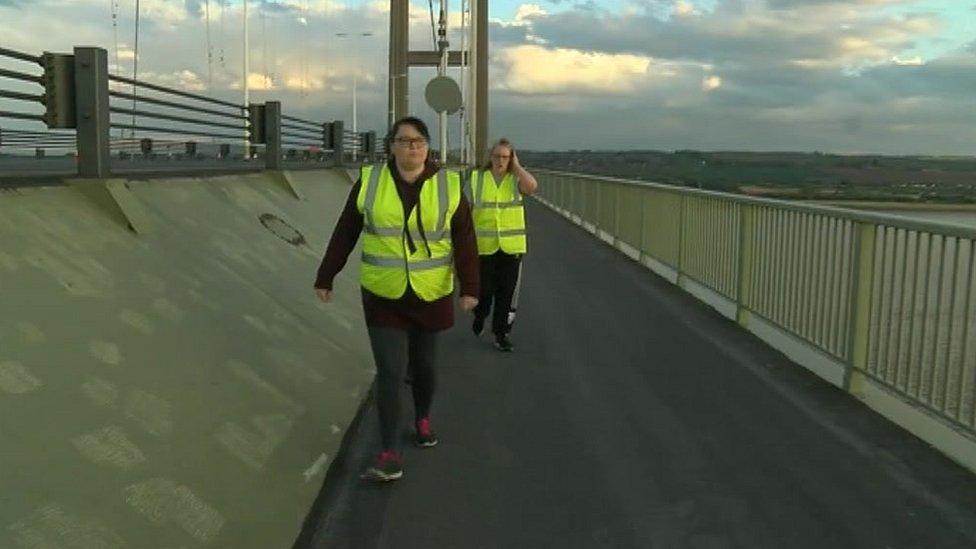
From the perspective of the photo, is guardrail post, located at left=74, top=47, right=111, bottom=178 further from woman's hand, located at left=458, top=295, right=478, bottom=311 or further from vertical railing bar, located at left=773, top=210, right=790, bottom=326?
vertical railing bar, located at left=773, top=210, right=790, bottom=326

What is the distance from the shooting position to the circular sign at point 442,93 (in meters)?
20.6

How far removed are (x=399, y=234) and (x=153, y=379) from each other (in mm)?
1342

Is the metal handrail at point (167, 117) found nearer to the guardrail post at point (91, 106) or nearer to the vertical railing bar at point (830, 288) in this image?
the guardrail post at point (91, 106)

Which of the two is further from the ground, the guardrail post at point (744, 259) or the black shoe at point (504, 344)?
the guardrail post at point (744, 259)

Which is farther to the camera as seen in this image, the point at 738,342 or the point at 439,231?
the point at 738,342

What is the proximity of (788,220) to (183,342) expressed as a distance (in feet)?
16.7

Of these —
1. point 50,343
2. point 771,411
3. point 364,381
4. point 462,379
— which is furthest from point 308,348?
point 771,411

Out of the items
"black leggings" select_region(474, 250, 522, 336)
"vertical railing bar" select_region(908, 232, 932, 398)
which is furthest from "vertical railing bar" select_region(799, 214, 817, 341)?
"black leggings" select_region(474, 250, 522, 336)

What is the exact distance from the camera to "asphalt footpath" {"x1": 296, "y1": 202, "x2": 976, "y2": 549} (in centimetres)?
423

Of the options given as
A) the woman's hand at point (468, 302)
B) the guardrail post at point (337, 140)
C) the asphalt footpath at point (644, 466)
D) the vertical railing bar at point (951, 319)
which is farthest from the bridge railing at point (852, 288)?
the guardrail post at point (337, 140)

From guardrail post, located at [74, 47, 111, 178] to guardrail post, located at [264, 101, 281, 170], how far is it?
6802 mm

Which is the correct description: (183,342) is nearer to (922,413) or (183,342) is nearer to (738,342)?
(922,413)

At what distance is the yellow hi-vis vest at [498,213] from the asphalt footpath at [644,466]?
90cm

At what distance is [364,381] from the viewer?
6.68m
